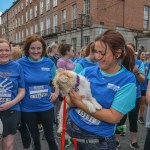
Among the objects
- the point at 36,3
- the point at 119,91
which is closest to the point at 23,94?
the point at 119,91

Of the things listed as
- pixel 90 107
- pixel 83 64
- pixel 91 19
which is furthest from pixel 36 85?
pixel 91 19

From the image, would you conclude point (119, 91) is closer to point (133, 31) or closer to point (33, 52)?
point (33, 52)

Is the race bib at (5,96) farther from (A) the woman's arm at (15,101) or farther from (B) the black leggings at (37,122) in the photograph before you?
(B) the black leggings at (37,122)

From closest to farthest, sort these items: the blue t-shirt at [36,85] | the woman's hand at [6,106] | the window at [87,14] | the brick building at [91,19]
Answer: the woman's hand at [6,106] → the blue t-shirt at [36,85] → the brick building at [91,19] → the window at [87,14]

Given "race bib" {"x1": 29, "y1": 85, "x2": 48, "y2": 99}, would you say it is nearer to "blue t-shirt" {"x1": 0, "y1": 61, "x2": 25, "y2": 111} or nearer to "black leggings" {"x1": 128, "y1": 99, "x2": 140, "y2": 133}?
"blue t-shirt" {"x1": 0, "y1": 61, "x2": 25, "y2": 111}

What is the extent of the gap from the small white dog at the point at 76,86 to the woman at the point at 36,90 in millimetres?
1745

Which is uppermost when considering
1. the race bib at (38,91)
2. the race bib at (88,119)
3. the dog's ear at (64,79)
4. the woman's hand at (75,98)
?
the dog's ear at (64,79)

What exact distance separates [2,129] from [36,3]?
131 ft

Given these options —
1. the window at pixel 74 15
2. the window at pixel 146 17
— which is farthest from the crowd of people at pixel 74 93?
the window at pixel 146 17

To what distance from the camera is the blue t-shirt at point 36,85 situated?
4.03 meters

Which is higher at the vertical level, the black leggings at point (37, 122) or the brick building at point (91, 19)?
the brick building at point (91, 19)

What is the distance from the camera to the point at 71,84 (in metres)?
2.31

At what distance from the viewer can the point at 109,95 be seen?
236cm

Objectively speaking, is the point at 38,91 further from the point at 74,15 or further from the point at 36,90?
the point at 74,15
